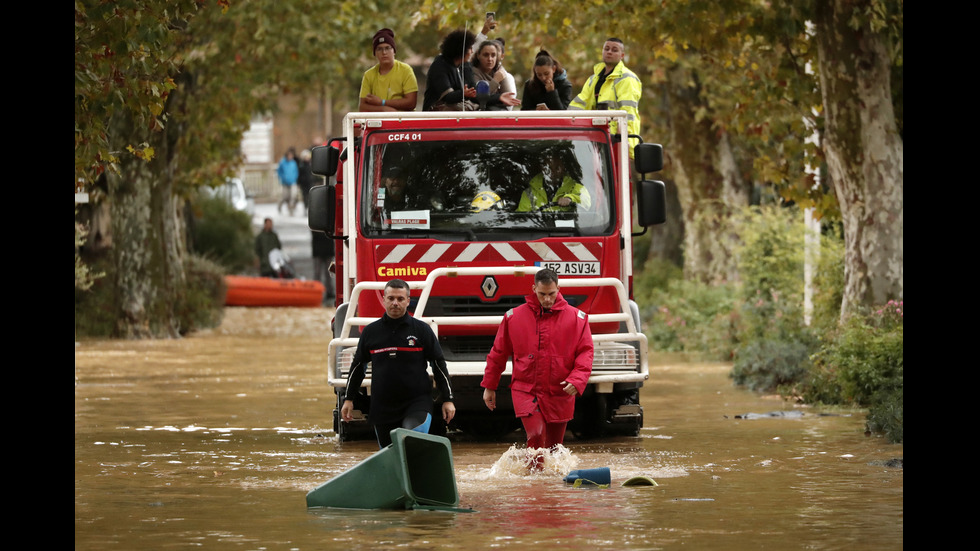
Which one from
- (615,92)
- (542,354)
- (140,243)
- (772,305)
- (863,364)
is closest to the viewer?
(542,354)

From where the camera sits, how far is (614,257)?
14.8 metres

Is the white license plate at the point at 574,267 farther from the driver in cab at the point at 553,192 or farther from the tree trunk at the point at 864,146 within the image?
the tree trunk at the point at 864,146

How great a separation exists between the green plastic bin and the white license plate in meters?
3.80

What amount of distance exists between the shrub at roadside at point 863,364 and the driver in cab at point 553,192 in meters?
3.37

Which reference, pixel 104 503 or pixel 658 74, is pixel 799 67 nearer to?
pixel 658 74

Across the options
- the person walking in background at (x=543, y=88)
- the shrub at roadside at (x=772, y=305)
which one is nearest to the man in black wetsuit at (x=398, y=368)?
the person walking in background at (x=543, y=88)

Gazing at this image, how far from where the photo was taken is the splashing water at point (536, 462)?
1268 centimetres

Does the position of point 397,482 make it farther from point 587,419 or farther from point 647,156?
point 587,419

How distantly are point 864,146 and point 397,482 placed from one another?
10.9 meters

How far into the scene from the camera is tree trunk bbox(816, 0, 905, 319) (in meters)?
19.9

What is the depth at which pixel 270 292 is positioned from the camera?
42.8 meters

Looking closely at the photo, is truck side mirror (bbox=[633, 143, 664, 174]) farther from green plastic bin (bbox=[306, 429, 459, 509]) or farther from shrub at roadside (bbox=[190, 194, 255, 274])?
shrub at roadside (bbox=[190, 194, 255, 274])

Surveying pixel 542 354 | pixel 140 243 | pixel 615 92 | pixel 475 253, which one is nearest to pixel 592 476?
pixel 542 354
